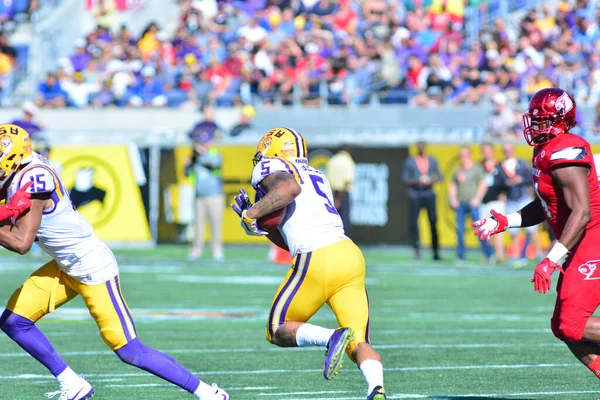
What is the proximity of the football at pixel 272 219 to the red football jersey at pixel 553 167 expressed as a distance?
138 cm

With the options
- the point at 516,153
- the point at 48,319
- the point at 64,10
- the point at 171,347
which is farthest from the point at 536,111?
the point at 64,10

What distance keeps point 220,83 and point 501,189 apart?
28.1ft

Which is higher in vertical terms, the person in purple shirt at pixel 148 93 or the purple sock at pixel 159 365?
the person in purple shirt at pixel 148 93

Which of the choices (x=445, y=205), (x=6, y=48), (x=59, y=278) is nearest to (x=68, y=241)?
(x=59, y=278)

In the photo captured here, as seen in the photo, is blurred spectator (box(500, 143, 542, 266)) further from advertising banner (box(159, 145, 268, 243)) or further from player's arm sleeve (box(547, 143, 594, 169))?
player's arm sleeve (box(547, 143, 594, 169))

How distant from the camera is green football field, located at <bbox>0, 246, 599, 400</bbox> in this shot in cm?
765

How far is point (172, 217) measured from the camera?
2208 centimetres

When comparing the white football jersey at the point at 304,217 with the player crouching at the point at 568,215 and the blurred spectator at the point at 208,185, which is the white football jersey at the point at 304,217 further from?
the blurred spectator at the point at 208,185

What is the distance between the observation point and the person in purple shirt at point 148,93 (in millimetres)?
24953

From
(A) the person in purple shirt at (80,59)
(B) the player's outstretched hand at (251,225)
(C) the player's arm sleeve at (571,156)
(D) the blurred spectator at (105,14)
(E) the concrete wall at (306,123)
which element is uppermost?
(D) the blurred spectator at (105,14)

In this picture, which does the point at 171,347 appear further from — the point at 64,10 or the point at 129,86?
the point at 64,10

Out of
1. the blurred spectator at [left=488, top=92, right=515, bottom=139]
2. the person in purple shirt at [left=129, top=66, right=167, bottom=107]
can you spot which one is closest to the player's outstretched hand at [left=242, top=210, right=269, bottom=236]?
the blurred spectator at [left=488, top=92, right=515, bottom=139]

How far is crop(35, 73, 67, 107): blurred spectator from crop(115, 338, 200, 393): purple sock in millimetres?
18851

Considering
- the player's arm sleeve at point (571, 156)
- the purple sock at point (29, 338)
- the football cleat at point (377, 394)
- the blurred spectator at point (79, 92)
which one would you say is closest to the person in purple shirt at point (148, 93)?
the blurred spectator at point (79, 92)
